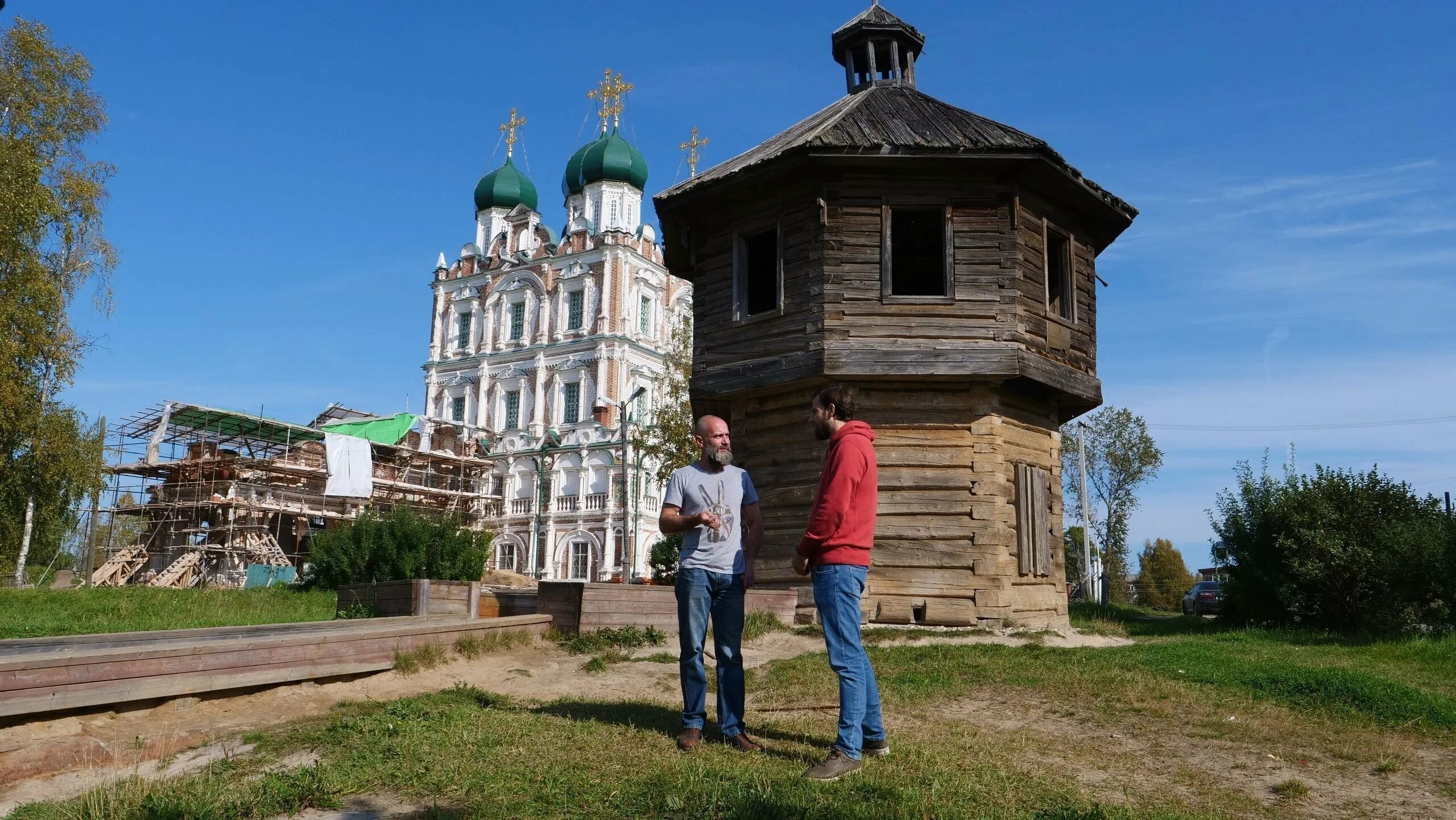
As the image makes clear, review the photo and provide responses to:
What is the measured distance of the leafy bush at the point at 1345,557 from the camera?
542 inches

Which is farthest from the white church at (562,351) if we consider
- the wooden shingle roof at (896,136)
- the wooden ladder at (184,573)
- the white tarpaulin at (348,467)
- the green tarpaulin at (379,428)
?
the wooden shingle roof at (896,136)

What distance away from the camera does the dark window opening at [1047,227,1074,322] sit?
1462 centimetres

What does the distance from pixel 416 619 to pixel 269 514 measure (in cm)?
3188

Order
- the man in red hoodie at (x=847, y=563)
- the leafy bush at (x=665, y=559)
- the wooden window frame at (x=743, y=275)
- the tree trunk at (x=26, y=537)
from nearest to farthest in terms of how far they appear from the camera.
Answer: the man in red hoodie at (x=847, y=563) < the wooden window frame at (x=743, y=275) < the leafy bush at (x=665, y=559) < the tree trunk at (x=26, y=537)

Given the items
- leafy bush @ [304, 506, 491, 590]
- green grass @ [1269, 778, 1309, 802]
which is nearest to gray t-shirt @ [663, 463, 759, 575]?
green grass @ [1269, 778, 1309, 802]

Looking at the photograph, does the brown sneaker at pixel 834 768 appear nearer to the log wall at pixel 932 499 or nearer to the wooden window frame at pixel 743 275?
the log wall at pixel 932 499

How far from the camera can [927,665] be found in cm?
912

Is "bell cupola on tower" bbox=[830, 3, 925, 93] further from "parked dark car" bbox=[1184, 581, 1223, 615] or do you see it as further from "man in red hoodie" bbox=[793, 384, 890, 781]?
"parked dark car" bbox=[1184, 581, 1223, 615]

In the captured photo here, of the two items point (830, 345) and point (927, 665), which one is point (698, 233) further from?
point (927, 665)

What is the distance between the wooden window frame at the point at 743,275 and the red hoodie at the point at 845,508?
8155mm

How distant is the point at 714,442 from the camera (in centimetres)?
597

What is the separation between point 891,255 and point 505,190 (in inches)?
2162

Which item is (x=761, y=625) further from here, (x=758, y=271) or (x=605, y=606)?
(x=758, y=271)

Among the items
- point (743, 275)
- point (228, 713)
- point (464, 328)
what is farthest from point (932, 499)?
point (464, 328)
